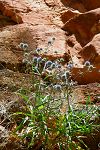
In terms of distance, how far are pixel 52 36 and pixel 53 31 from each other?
19 cm

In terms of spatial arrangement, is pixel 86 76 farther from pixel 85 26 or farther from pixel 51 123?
pixel 51 123

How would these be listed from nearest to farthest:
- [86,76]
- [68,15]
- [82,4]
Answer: [86,76] < [68,15] < [82,4]

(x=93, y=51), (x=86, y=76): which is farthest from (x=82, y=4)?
(x=86, y=76)

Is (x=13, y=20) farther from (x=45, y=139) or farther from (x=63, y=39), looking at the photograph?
(x=45, y=139)

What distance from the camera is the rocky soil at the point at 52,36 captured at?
15.6 ft

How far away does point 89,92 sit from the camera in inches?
185

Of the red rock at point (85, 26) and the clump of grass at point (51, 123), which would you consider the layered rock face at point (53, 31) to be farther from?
the clump of grass at point (51, 123)

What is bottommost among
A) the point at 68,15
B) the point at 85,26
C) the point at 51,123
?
the point at 68,15

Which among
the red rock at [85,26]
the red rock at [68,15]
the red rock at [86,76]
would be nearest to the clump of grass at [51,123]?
the red rock at [86,76]

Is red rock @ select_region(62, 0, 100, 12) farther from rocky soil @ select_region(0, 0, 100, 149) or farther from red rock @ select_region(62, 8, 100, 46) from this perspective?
red rock @ select_region(62, 8, 100, 46)

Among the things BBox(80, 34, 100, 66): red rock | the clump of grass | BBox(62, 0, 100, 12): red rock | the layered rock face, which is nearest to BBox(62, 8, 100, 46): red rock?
the layered rock face

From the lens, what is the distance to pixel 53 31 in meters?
5.70

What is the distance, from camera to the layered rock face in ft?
16.6

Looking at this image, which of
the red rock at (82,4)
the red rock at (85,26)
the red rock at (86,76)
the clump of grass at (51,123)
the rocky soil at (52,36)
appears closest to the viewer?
the clump of grass at (51,123)
